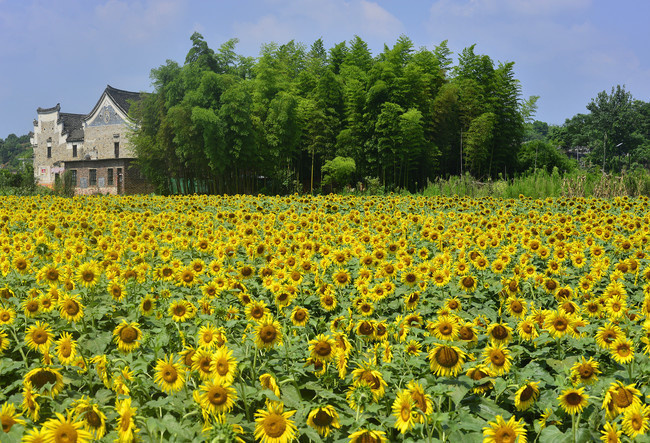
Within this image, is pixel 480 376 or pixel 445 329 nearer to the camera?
pixel 480 376

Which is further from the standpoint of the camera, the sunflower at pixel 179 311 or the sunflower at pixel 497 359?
the sunflower at pixel 179 311

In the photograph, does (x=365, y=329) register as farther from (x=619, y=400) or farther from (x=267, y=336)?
(x=619, y=400)

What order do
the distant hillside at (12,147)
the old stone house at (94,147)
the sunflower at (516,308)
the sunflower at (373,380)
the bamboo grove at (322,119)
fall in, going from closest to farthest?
1. the sunflower at (373,380)
2. the sunflower at (516,308)
3. the bamboo grove at (322,119)
4. the old stone house at (94,147)
5. the distant hillside at (12,147)

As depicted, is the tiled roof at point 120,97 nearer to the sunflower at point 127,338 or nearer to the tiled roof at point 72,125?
the tiled roof at point 72,125

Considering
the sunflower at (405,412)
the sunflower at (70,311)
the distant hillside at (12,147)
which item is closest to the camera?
the sunflower at (405,412)

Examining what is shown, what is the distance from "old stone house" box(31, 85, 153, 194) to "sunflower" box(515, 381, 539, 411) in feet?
96.6

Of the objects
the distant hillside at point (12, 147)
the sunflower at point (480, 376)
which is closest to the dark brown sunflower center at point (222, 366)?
the sunflower at point (480, 376)

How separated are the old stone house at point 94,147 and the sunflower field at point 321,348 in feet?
90.4

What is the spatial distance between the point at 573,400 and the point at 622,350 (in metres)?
0.50

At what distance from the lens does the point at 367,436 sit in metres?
1.52

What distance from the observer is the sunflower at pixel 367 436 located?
1504 mm

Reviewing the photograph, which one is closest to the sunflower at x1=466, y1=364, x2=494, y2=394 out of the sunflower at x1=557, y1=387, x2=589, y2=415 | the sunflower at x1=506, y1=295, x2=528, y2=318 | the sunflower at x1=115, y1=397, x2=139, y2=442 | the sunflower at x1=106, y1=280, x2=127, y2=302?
the sunflower at x1=557, y1=387, x2=589, y2=415

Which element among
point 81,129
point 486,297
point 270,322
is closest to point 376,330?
point 270,322

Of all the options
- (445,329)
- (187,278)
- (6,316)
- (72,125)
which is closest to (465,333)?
(445,329)
